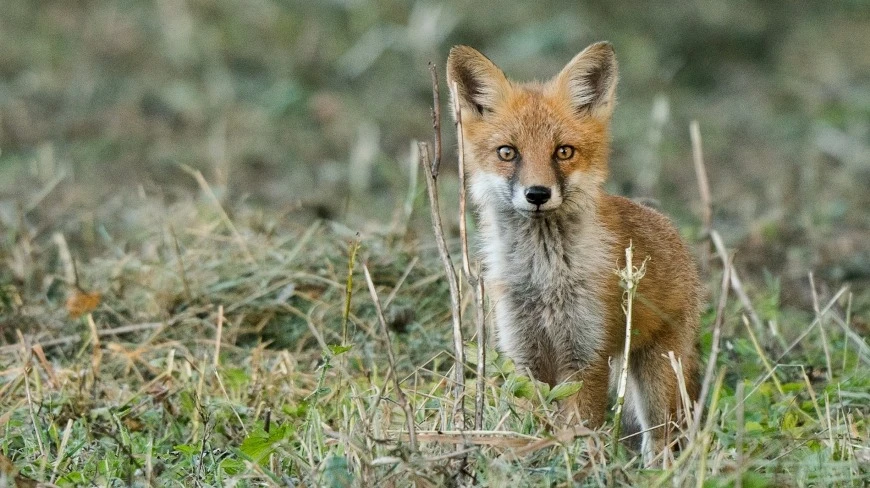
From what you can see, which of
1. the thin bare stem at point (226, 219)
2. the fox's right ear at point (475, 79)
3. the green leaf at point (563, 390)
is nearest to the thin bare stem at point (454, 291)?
the green leaf at point (563, 390)

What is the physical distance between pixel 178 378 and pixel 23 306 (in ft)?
3.37

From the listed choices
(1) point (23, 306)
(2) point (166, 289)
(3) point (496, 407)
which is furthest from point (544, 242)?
(1) point (23, 306)

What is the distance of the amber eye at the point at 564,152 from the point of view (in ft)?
14.9

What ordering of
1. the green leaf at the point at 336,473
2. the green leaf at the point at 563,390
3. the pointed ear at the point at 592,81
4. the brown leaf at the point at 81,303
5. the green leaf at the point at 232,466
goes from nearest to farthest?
the green leaf at the point at 336,473
the green leaf at the point at 232,466
the green leaf at the point at 563,390
the pointed ear at the point at 592,81
the brown leaf at the point at 81,303

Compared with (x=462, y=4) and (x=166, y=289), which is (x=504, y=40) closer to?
(x=462, y=4)

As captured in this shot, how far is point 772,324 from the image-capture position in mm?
5227

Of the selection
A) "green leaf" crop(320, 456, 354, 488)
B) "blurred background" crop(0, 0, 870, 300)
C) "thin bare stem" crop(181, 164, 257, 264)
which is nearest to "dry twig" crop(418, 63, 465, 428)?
"green leaf" crop(320, 456, 354, 488)

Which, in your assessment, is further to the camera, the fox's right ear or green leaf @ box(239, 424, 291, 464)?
the fox's right ear

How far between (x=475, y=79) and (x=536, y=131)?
0.40m

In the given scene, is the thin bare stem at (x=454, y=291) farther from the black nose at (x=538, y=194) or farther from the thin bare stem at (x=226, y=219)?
the thin bare stem at (x=226, y=219)

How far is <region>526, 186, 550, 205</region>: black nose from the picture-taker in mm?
4332

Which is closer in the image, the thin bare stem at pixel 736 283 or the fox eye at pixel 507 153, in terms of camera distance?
the thin bare stem at pixel 736 283

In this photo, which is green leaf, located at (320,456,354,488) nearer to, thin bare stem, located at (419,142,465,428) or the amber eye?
thin bare stem, located at (419,142,465,428)

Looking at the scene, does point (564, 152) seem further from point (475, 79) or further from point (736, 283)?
point (736, 283)
